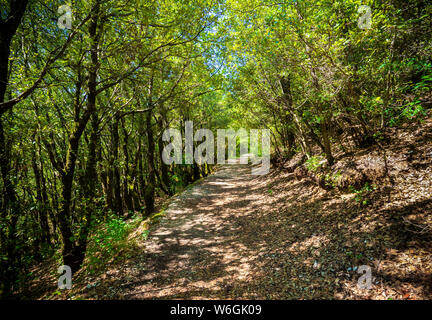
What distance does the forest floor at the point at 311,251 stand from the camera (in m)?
3.15

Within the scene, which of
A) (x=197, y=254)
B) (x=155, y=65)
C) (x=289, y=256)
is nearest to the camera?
(x=289, y=256)

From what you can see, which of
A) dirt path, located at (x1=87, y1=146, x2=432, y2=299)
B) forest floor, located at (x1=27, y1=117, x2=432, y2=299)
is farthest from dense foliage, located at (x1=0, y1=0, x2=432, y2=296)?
dirt path, located at (x1=87, y1=146, x2=432, y2=299)

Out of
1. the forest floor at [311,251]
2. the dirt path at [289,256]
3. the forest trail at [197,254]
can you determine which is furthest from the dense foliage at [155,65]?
the forest trail at [197,254]

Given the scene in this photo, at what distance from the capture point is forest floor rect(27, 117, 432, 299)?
3.15 metres

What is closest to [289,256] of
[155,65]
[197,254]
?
[197,254]

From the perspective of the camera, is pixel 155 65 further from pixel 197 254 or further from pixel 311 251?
pixel 311 251

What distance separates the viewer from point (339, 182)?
5875mm

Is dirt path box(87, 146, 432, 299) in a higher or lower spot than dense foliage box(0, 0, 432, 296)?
lower

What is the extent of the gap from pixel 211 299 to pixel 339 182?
17.3 feet

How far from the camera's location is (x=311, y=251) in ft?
14.4

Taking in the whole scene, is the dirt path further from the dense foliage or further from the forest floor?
the dense foliage

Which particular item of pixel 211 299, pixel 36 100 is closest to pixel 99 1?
pixel 36 100

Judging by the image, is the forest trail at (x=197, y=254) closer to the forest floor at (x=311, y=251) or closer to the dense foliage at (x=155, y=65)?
the forest floor at (x=311, y=251)

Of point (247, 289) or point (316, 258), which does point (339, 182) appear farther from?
point (247, 289)
